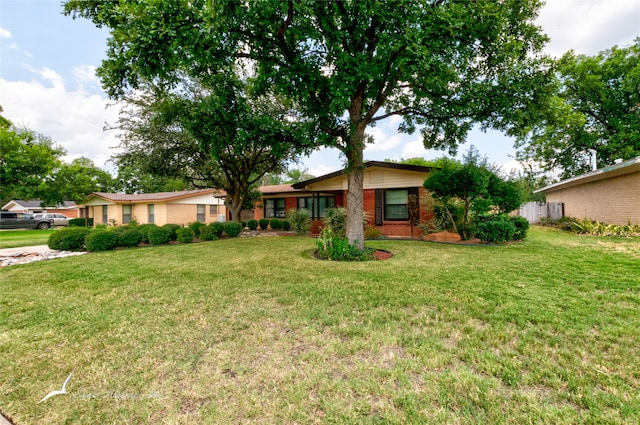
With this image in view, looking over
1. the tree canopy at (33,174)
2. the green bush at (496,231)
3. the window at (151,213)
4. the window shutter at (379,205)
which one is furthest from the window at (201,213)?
the green bush at (496,231)

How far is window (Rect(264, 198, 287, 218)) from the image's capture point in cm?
1878

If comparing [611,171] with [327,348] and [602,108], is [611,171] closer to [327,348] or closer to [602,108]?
[602,108]

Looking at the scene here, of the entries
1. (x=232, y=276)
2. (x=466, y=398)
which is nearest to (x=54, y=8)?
(x=232, y=276)

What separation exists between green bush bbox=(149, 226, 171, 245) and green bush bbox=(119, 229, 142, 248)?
1.34 ft

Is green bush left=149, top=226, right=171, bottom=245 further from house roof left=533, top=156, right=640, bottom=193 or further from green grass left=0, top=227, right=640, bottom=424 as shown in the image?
house roof left=533, top=156, right=640, bottom=193

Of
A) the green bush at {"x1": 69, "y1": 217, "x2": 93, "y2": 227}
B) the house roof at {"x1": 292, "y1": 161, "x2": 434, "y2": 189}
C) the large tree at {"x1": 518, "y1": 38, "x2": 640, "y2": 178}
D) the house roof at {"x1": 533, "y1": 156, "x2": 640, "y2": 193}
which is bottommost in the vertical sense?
the green bush at {"x1": 69, "y1": 217, "x2": 93, "y2": 227}

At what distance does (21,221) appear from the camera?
76.2ft

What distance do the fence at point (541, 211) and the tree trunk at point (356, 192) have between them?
17.4m

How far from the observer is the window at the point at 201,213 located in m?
22.6

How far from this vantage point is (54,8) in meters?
7.57

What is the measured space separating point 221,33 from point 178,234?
838cm


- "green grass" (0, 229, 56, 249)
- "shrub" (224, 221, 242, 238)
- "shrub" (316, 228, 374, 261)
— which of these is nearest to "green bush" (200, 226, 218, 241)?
"shrub" (224, 221, 242, 238)

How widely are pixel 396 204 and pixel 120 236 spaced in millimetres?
11239

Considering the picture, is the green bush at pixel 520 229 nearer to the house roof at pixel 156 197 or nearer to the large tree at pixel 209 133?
the large tree at pixel 209 133
